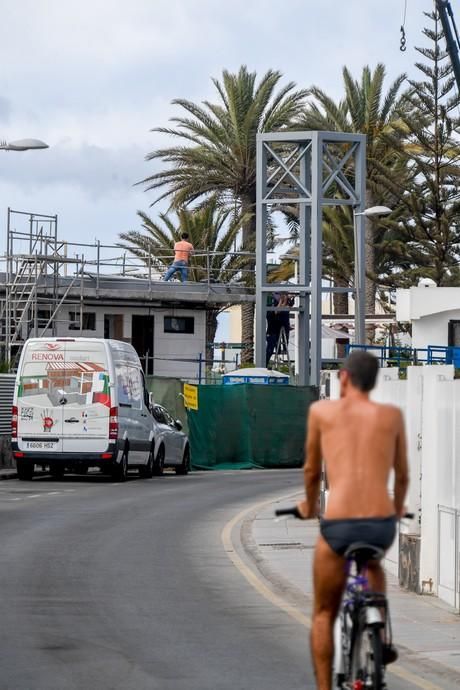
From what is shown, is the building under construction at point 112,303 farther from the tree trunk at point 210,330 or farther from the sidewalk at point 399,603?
the sidewalk at point 399,603

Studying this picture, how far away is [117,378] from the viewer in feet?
101

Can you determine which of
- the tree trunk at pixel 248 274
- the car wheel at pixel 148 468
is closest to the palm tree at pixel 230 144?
the tree trunk at pixel 248 274

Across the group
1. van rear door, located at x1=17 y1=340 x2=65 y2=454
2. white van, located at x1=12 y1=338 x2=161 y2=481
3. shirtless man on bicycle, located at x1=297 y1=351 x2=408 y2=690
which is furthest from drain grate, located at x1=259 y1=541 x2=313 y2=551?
van rear door, located at x1=17 y1=340 x2=65 y2=454

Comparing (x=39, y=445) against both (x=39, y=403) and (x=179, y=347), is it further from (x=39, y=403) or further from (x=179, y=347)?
(x=179, y=347)

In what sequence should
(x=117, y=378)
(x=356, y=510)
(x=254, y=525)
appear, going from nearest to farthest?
(x=356, y=510) → (x=254, y=525) → (x=117, y=378)

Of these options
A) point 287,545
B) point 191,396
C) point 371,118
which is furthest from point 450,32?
point 287,545

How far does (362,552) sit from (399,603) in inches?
240

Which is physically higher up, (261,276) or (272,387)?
(261,276)

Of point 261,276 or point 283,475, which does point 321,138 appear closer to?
point 261,276

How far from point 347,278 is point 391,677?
49.9 metres

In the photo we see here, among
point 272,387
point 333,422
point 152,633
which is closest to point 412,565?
point 152,633

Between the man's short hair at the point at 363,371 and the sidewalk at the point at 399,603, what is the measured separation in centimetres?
284

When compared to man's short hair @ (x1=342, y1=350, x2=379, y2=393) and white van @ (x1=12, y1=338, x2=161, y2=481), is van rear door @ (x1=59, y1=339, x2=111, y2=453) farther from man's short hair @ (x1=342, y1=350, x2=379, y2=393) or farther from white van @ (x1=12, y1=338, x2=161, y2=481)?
man's short hair @ (x1=342, y1=350, x2=379, y2=393)

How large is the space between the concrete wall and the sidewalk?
24cm
